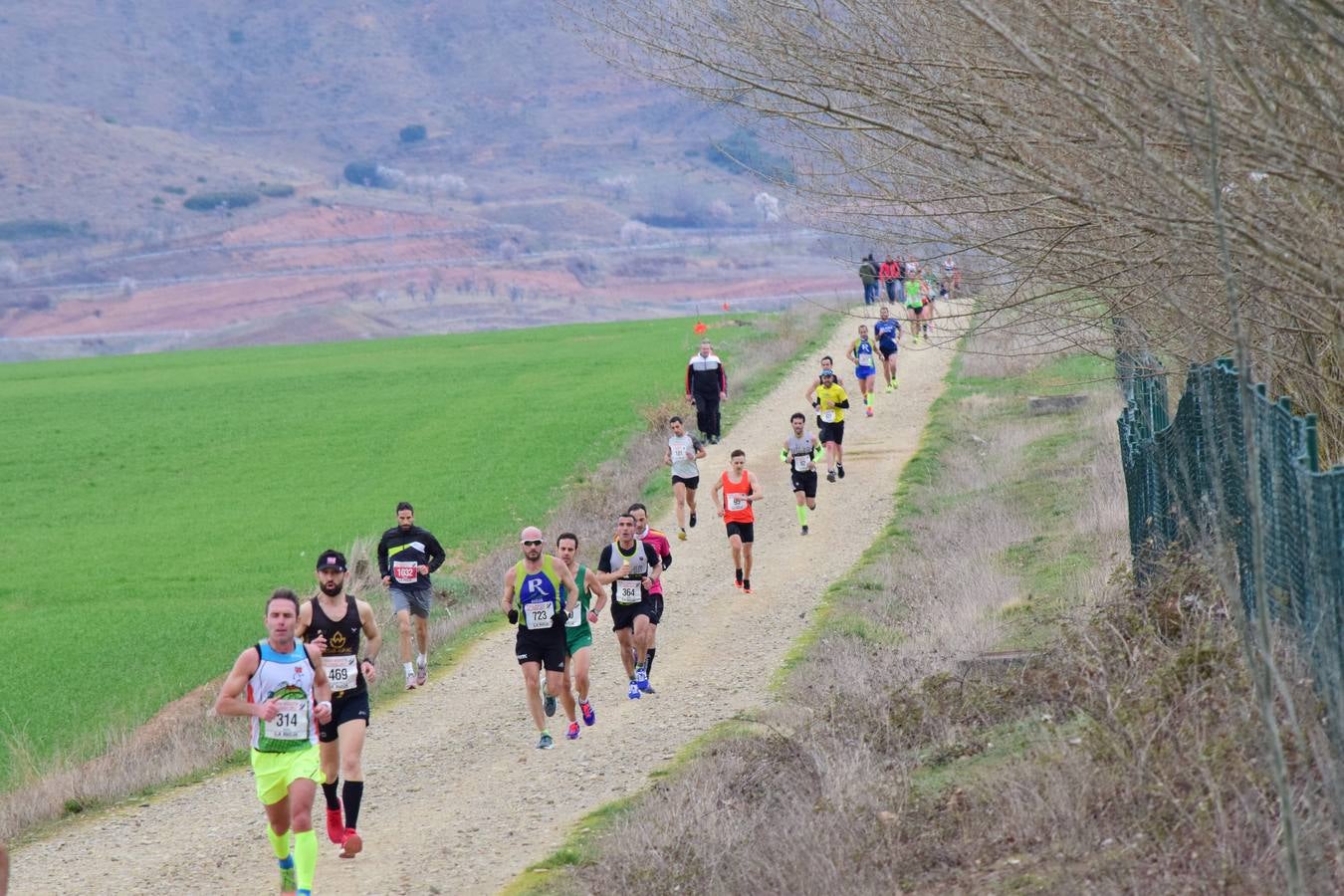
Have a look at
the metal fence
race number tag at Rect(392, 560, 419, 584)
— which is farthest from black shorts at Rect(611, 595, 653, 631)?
the metal fence

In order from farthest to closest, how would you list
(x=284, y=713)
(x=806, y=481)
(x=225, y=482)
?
(x=225, y=482) < (x=806, y=481) < (x=284, y=713)

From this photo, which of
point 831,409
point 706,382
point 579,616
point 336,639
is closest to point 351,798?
point 336,639

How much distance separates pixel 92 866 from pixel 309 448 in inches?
1469

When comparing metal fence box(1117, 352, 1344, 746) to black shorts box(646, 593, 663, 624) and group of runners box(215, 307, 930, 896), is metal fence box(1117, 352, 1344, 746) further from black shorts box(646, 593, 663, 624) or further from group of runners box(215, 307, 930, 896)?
black shorts box(646, 593, 663, 624)

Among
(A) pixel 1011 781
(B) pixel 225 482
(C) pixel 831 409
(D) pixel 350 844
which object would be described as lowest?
(D) pixel 350 844

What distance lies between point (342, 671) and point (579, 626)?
309cm

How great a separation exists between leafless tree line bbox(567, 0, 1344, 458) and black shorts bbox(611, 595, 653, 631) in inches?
177

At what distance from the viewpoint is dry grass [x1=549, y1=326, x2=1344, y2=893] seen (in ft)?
24.7

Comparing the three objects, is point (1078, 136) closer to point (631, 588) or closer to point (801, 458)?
point (631, 588)

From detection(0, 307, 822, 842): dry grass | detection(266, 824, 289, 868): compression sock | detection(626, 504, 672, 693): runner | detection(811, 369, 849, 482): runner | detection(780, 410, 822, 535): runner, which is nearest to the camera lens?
detection(266, 824, 289, 868): compression sock

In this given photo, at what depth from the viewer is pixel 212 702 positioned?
2002 centimetres

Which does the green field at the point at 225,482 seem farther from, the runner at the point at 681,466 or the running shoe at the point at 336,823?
the running shoe at the point at 336,823

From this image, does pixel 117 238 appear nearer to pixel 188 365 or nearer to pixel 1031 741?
pixel 188 365

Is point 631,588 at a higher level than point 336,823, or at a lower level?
higher
